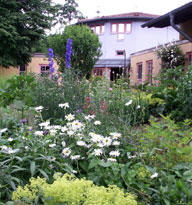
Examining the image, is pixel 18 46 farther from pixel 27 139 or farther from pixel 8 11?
pixel 27 139

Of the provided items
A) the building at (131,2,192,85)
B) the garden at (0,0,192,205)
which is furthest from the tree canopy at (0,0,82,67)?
the garden at (0,0,192,205)

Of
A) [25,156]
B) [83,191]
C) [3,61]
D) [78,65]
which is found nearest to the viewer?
[83,191]

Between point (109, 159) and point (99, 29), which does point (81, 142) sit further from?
point (99, 29)

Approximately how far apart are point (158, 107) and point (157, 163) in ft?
10.6

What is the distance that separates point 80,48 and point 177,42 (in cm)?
506

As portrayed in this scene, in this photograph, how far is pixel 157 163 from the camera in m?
2.55

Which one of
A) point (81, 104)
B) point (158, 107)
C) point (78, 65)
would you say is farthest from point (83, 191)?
point (78, 65)

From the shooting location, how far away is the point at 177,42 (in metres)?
14.9

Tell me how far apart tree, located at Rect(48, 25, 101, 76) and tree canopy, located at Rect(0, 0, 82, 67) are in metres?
2.79

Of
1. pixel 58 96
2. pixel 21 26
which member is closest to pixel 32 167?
pixel 58 96

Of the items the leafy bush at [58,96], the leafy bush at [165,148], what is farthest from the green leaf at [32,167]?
the leafy bush at [58,96]

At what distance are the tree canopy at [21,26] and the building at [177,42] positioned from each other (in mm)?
6627

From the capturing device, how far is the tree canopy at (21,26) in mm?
16969

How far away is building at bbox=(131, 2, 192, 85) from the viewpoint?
33.4ft
